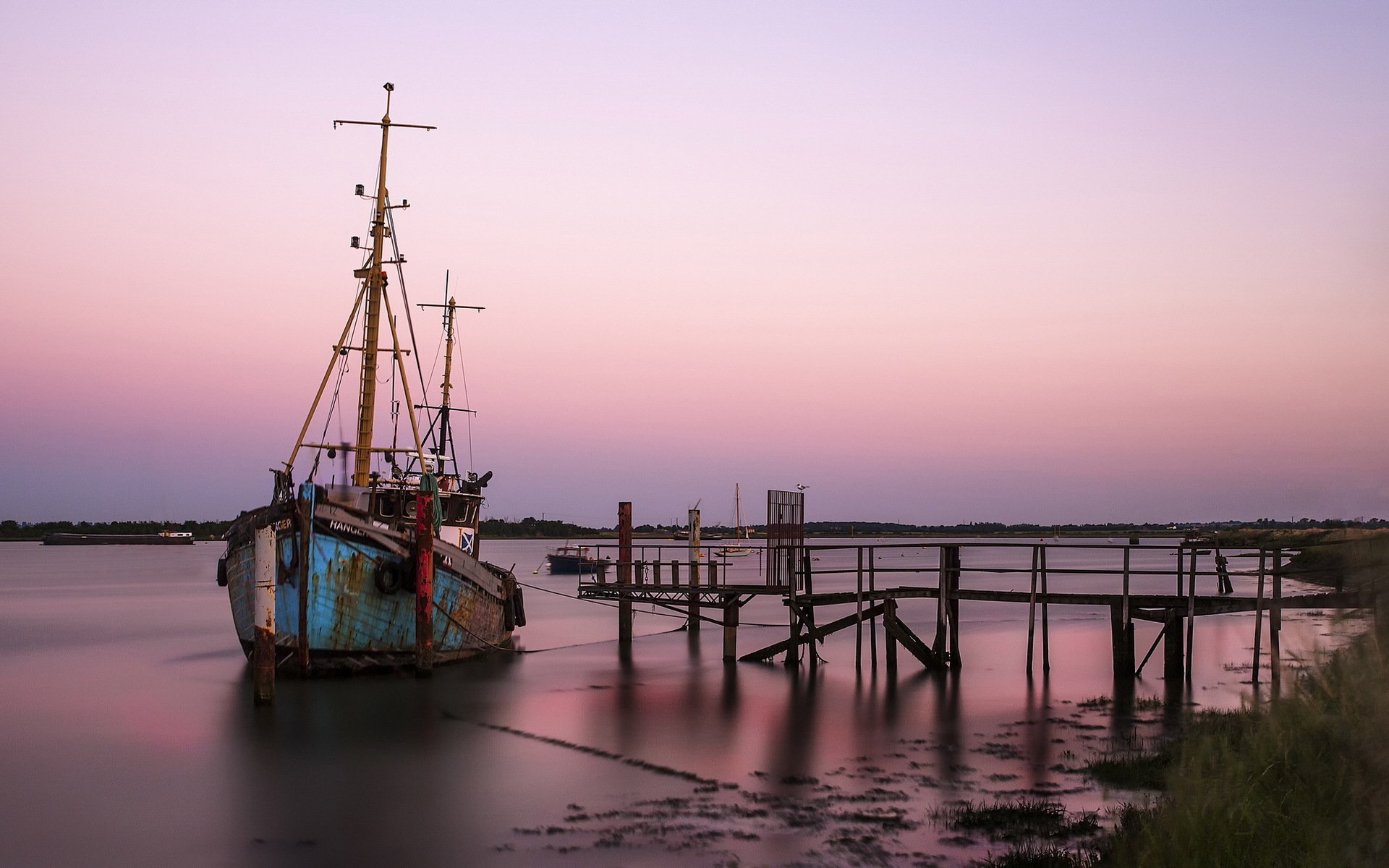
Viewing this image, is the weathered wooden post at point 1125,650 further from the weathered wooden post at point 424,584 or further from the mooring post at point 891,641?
the weathered wooden post at point 424,584

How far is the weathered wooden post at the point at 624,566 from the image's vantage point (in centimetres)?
2903

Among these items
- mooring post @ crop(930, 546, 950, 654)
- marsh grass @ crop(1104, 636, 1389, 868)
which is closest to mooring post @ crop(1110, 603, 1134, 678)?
mooring post @ crop(930, 546, 950, 654)

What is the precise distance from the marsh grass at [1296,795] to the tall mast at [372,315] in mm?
20546

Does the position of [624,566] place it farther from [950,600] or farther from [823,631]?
[950,600]

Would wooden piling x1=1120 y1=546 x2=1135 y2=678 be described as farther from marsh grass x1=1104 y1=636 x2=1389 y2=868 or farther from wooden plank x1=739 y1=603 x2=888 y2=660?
marsh grass x1=1104 y1=636 x2=1389 y2=868

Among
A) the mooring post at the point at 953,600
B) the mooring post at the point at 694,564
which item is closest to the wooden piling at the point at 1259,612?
the mooring post at the point at 953,600

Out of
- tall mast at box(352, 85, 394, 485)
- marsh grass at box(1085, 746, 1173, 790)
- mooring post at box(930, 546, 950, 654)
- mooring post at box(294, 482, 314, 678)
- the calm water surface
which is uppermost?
tall mast at box(352, 85, 394, 485)

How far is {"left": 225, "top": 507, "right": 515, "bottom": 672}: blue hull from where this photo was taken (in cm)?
2291

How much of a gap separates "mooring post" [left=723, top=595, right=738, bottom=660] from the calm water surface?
22.7 inches

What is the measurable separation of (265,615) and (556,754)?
251 inches

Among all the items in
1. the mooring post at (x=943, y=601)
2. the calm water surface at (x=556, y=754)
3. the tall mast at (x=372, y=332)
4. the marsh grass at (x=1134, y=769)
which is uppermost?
the tall mast at (x=372, y=332)

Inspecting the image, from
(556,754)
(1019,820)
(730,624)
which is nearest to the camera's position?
(1019,820)

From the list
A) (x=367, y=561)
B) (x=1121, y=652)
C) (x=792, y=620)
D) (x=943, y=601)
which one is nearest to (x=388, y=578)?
(x=367, y=561)

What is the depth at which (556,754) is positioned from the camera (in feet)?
58.4
